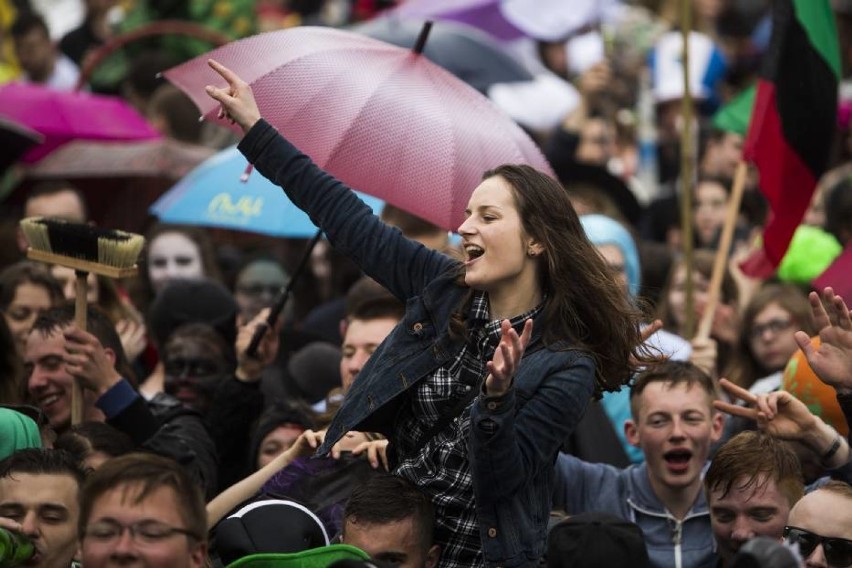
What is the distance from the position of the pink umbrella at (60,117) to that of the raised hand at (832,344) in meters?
5.99

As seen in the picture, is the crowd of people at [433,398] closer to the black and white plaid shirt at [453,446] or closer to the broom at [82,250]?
A: the black and white plaid shirt at [453,446]

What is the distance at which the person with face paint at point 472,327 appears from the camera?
4.97 m

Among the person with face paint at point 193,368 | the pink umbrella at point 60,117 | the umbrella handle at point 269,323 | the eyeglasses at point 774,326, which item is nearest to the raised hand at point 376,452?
the umbrella handle at point 269,323

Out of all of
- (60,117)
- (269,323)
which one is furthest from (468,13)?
(269,323)

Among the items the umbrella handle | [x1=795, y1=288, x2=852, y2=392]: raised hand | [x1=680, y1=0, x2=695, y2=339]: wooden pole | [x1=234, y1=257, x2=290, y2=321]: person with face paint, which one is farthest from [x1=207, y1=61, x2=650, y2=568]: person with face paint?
[x1=234, y1=257, x2=290, y2=321]: person with face paint

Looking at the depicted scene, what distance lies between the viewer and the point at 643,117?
44.6 feet

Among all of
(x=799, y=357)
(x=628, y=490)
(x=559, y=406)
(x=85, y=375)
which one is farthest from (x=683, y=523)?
(x=85, y=375)

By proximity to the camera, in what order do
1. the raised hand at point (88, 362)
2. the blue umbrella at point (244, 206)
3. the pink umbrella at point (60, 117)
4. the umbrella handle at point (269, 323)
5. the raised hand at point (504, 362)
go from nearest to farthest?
the raised hand at point (504, 362) → the raised hand at point (88, 362) → the umbrella handle at point (269, 323) → the blue umbrella at point (244, 206) → the pink umbrella at point (60, 117)

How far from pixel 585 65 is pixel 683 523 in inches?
317

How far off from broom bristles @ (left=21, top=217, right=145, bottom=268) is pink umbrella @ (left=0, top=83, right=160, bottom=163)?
417 centimetres

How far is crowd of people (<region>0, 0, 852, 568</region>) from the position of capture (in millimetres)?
4867

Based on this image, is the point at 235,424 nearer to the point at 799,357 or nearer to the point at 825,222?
the point at 799,357

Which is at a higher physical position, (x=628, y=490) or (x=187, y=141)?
(x=628, y=490)

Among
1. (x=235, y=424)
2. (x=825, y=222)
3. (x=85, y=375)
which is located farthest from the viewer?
(x=825, y=222)
